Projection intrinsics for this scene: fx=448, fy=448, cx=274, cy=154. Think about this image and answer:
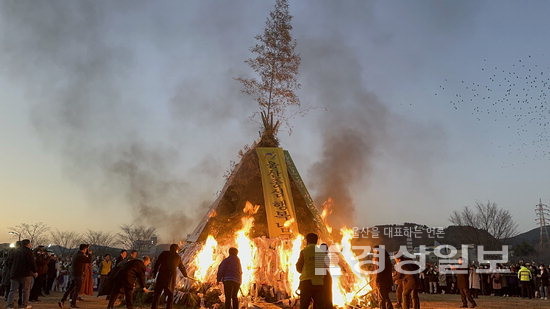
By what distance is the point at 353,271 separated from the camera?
1341cm

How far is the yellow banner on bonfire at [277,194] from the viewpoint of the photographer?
46.3 feet

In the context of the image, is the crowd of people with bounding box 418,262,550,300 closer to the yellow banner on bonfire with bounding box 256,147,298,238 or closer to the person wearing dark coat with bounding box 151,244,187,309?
the yellow banner on bonfire with bounding box 256,147,298,238

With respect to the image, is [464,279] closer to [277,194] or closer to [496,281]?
[277,194]

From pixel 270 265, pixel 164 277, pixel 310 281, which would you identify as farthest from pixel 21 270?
pixel 310 281

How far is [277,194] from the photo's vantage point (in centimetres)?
1516

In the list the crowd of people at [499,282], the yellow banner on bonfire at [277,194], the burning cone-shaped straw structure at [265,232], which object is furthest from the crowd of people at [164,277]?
the crowd of people at [499,282]

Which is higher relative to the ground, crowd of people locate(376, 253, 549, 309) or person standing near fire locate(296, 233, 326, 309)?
person standing near fire locate(296, 233, 326, 309)

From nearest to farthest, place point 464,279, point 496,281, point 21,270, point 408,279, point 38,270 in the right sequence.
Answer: point 21,270, point 408,279, point 38,270, point 464,279, point 496,281

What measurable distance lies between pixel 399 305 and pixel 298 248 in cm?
353

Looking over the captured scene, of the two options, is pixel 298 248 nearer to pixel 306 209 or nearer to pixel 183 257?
pixel 306 209

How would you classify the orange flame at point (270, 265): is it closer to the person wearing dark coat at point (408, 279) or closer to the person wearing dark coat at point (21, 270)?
the person wearing dark coat at point (408, 279)

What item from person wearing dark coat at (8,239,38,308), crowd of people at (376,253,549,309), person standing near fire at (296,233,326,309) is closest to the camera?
person standing near fire at (296,233,326,309)

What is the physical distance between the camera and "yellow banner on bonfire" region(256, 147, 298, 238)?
14117 mm

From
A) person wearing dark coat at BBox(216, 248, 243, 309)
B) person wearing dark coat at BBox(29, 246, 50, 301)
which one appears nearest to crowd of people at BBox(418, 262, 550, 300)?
person wearing dark coat at BBox(216, 248, 243, 309)
